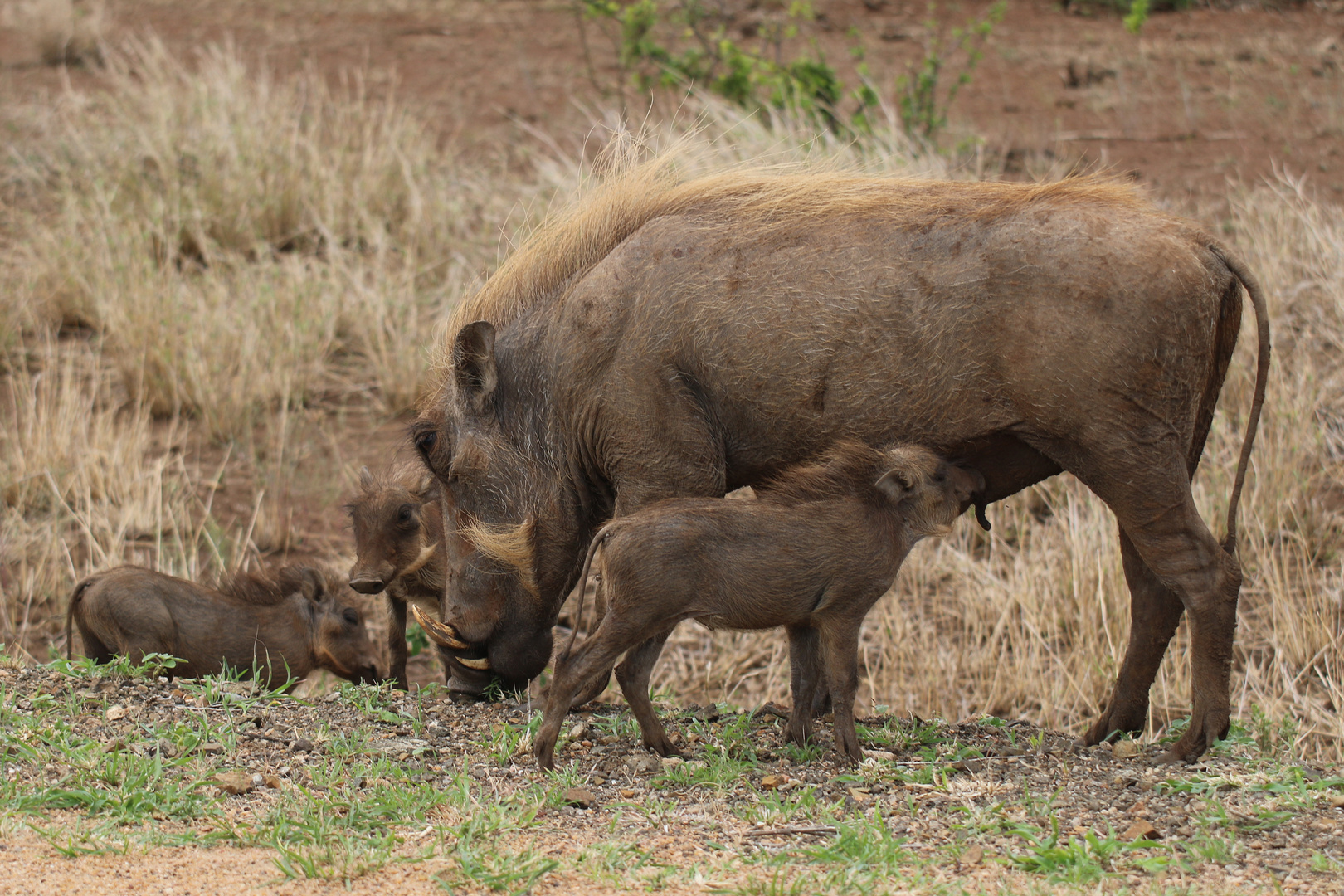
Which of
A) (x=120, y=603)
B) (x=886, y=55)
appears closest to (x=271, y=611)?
(x=120, y=603)

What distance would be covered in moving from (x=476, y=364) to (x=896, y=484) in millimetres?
1408

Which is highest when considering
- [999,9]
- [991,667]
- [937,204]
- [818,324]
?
[999,9]

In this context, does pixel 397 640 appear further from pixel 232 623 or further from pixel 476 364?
pixel 476 364

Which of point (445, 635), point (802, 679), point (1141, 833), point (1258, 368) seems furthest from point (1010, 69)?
point (1141, 833)

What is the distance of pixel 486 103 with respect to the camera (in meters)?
12.7

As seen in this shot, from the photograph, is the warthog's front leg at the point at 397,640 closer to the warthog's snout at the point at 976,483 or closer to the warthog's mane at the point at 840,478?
the warthog's mane at the point at 840,478

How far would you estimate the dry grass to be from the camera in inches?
251

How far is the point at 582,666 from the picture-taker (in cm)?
413

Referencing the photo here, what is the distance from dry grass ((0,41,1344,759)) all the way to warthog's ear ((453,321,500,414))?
35.7 inches

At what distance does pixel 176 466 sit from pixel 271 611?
2687mm

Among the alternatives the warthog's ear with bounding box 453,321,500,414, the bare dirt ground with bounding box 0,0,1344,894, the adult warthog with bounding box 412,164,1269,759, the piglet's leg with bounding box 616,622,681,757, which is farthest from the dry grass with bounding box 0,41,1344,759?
the piglet's leg with bounding box 616,622,681,757

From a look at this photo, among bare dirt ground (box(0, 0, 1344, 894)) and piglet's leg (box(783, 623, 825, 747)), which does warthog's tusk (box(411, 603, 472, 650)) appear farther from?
piglet's leg (box(783, 623, 825, 747))

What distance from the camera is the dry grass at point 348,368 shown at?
638 cm

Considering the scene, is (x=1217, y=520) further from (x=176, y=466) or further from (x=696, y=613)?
(x=176, y=466)
